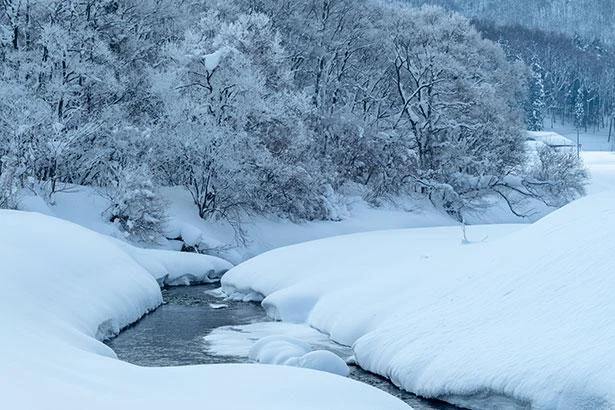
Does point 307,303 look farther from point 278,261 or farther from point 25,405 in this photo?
point 25,405

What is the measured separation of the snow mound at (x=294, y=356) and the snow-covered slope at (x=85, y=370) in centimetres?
280

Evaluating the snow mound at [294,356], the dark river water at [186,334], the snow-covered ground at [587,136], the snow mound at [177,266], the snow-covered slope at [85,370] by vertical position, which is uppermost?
the snow-covered slope at [85,370]

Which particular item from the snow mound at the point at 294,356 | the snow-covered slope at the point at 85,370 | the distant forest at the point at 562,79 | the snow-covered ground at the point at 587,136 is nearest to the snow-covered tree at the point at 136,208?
the snow-covered slope at the point at 85,370

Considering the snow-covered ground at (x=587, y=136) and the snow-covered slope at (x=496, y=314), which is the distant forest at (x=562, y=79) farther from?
the snow-covered slope at (x=496, y=314)

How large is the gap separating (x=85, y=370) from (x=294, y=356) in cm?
528

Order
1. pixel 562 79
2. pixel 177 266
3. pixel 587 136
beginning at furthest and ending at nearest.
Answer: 1. pixel 562 79
2. pixel 587 136
3. pixel 177 266

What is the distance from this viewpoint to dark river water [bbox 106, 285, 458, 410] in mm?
14720

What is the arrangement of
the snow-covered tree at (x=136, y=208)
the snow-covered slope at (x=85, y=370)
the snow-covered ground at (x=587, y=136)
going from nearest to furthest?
the snow-covered slope at (x=85, y=370) < the snow-covered tree at (x=136, y=208) < the snow-covered ground at (x=587, y=136)

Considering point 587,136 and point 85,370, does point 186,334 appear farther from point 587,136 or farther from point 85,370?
point 587,136

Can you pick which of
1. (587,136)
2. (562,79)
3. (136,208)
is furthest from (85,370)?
(562,79)

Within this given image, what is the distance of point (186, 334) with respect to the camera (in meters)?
18.1

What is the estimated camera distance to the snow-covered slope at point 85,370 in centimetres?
780

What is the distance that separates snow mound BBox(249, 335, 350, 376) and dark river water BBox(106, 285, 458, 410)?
0.44 meters

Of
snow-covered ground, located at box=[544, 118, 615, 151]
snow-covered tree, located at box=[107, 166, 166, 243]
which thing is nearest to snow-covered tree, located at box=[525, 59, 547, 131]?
snow-covered ground, located at box=[544, 118, 615, 151]
